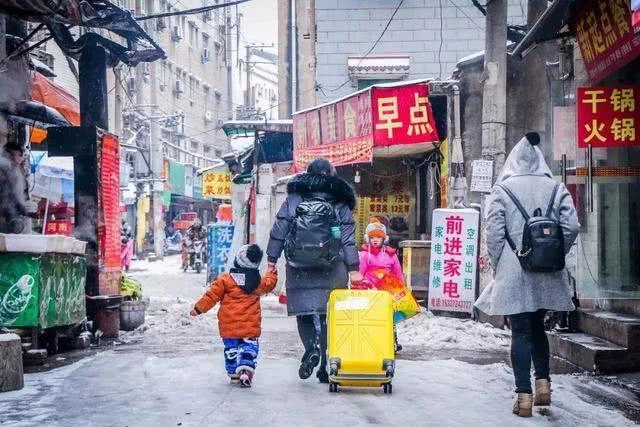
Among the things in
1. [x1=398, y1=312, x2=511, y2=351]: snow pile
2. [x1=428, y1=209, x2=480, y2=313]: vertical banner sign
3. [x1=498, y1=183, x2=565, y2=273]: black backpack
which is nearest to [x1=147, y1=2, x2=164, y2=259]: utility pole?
[x1=428, y1=209, x2=480, y2=313]: vertical banner sign

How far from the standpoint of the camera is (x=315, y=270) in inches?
281

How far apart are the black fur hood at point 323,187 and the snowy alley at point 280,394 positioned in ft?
5.43

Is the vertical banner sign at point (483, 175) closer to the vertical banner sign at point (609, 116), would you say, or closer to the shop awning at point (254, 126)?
the vertical banner sign at point (609, 116)

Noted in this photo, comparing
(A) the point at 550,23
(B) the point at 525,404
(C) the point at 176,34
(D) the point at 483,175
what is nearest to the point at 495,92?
(D) the point at 483,175

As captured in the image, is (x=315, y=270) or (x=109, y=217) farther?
(x=109, y=217)

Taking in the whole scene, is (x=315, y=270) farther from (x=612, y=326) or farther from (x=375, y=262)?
(x=612, y=326)

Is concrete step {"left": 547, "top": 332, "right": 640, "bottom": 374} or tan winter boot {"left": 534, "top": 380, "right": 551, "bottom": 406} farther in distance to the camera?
concrete step {"left": 547, "top": 332, "right": 640, "bottom": 374}

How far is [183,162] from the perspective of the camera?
5322cm

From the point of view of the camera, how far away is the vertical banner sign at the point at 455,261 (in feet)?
44.6

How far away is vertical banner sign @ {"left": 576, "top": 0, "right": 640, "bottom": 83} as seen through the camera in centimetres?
880

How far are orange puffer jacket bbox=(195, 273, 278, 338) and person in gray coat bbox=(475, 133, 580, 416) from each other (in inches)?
84.8

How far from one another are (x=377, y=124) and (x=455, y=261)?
332 centimetres

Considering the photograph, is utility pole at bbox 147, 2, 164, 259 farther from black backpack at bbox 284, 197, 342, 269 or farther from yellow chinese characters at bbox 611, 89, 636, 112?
black backpack at bbox 284, 197, 342, 269

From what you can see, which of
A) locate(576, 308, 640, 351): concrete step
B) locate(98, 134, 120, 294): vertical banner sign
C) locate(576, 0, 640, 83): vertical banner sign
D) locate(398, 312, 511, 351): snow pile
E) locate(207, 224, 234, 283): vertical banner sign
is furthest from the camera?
locate(207, 224, 234, 283): vertical banner sign
